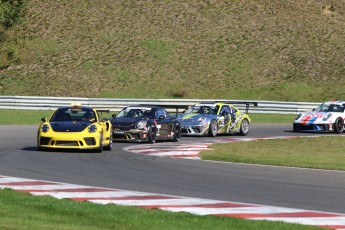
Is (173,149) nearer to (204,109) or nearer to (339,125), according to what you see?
(204,109)

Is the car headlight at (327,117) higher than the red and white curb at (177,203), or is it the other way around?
the red and white curb at (177,203)

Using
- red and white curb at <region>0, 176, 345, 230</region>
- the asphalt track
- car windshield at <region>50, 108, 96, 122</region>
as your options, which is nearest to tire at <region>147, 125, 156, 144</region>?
car windshield at <region>50, 108, 96, 122</region>

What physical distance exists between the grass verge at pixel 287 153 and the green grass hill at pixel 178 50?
24.1 meters

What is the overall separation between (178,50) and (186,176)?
42.7 metres

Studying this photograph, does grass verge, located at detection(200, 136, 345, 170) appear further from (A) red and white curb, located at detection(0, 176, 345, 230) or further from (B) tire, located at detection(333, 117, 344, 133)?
(A) red and white curb, located at detection(0, 176, 345, 230)

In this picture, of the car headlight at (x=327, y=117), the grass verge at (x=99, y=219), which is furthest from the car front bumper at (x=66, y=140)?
the car headlight at (x=327, y=117)

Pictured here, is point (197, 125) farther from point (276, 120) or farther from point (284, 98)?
point (284, 98)

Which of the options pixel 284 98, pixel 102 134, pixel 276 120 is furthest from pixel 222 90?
pixel 102 134

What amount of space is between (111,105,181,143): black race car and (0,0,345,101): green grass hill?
24.6 m

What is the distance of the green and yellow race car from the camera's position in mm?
31520

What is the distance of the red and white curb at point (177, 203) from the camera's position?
12.0 m

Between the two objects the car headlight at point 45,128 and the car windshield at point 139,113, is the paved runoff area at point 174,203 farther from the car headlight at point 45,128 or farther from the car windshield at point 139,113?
the car windshield at point 139,113

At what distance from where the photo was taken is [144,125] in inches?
1069

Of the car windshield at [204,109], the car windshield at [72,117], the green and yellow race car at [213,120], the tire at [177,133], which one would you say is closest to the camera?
the car windshield at [72,117]
